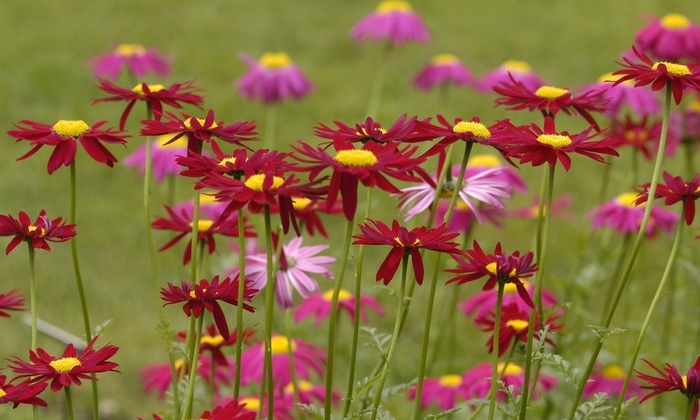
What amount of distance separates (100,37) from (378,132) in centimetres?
402

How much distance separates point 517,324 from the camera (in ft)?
3.86

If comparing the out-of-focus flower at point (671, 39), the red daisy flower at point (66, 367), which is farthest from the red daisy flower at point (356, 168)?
the out-of-focus flower at point (671, 39)

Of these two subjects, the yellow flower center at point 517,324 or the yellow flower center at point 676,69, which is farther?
the yellow flower center at point 517,324

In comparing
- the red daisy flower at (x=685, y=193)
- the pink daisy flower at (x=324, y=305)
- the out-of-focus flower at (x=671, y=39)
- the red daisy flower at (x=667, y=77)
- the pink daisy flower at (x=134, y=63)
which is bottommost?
the pink daisy flower at (x=324, y=305)

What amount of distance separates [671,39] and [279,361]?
111 cm

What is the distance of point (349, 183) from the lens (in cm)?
77

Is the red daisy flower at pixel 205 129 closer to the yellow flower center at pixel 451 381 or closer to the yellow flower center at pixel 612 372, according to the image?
the yellow flower center at pixel 451 381

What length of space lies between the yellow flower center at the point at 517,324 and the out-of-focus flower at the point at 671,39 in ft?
3.24

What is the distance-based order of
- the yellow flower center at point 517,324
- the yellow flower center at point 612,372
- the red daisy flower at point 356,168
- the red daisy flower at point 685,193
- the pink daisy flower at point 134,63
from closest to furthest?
the red daisy flower at point 356,168 → the red daisy flower at point 685,193 → the yellow flower center at point 517,324 → the yellow flower center at point 612,372 → the pink daisy flower at point 134,63

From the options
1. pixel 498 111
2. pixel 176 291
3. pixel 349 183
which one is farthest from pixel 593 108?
pixel 498 111

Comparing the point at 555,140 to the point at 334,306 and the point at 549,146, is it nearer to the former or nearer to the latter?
the point at 549,146

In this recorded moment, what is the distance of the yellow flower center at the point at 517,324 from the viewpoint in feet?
3.84

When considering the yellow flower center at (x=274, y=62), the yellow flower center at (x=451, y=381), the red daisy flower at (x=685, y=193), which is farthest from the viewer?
the yellow flower center at (x=274, y=62)

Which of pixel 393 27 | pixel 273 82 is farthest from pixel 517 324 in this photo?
pixel 393 27
